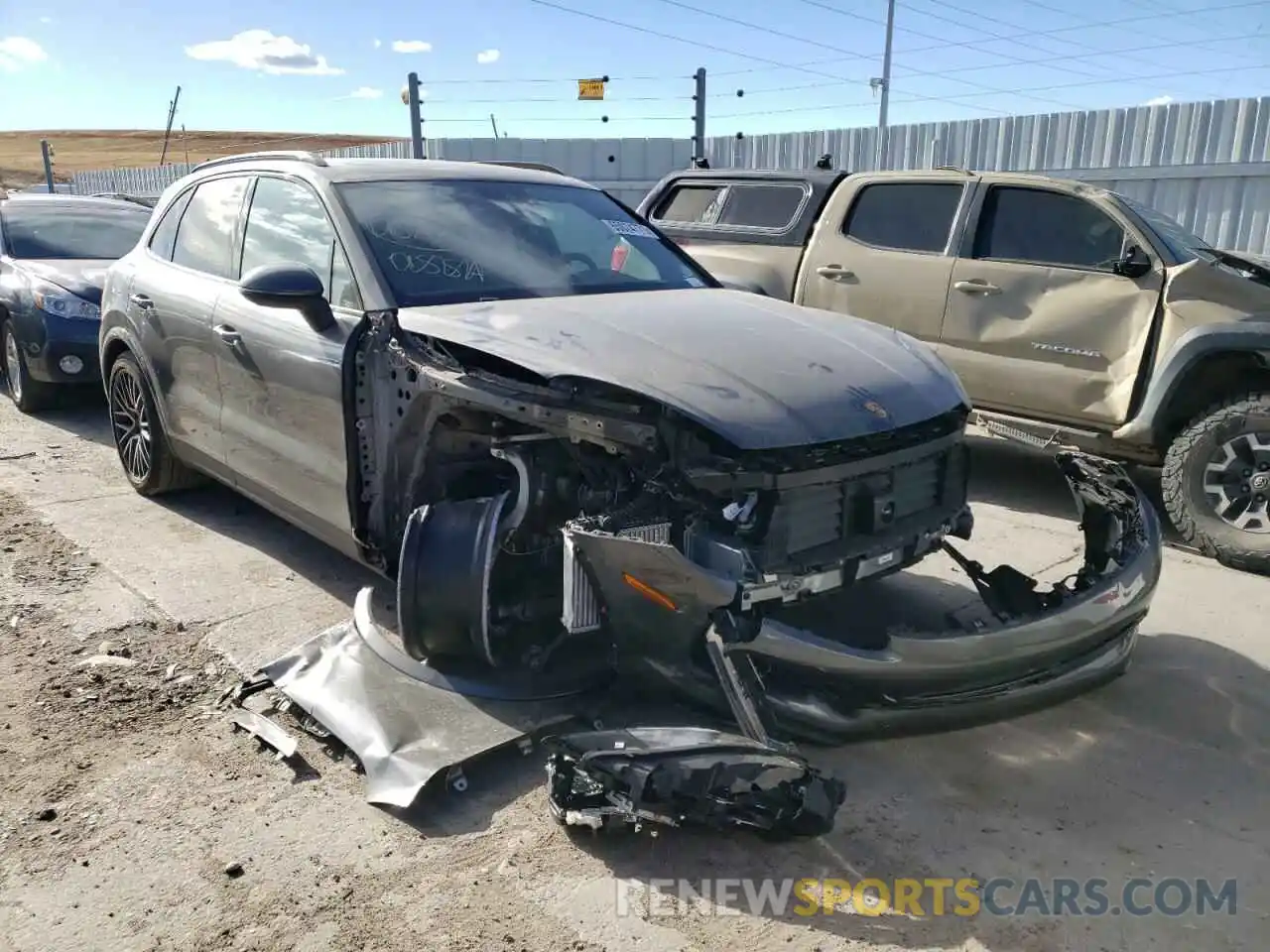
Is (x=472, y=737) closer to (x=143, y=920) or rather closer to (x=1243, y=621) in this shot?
(x=143, y=920)

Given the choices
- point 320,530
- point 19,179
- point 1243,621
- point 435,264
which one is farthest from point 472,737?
point 19,179

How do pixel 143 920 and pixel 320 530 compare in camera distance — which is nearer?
pixel 143 920

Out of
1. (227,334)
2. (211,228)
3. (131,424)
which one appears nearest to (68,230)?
(131,424)

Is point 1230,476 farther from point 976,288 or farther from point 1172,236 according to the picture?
point 976,288

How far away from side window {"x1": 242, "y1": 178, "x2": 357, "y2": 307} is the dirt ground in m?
1.46

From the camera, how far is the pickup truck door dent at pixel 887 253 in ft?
20.9

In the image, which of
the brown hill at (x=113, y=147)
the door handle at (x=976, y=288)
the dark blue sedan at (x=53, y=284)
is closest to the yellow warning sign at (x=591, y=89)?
the dark blue sedan at (x=53, y=284)

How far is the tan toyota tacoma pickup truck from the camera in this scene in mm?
5117

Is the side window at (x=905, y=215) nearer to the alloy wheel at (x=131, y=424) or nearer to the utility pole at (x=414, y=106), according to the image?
the alloy wheel at (x=131, y=424)

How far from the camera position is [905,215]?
664 cm

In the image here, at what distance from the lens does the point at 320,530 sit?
4121mm

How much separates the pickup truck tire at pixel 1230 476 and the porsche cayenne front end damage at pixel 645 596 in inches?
66.5

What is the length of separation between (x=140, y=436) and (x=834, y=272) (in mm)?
4490

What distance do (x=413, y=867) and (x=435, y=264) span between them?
86.4 inches
